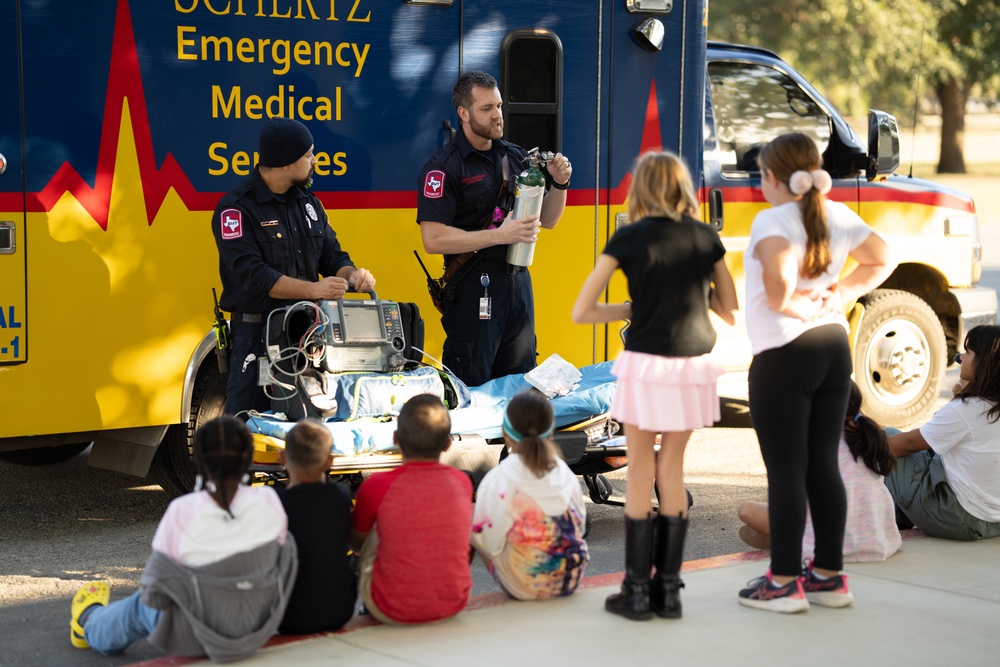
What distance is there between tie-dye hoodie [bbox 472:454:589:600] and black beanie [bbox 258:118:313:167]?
1823 mm

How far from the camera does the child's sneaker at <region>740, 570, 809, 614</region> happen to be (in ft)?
16.6

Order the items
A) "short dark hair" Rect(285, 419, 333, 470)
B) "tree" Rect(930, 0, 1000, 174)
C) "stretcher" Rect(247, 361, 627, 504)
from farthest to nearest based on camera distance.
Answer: "tree" Rect(930, 0, 1000, 174) → "stretcher" Rect(247, 361, 627, 504) → "short dark hair" Rect(285, 419, 333, 470)

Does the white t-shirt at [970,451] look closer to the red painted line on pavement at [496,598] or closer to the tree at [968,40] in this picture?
the red painted line on pavement at [496,598]

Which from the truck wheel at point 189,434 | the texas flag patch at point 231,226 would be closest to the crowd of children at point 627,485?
the texas flag patch at point 231,226

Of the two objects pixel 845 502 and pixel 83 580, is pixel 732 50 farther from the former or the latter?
pixel 83 580

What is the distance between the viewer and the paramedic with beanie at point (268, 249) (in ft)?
19.9

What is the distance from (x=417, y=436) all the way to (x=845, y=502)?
→ 5.12 ft

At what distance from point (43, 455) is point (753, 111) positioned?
15.4 feet

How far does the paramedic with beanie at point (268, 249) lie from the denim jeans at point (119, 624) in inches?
60.8

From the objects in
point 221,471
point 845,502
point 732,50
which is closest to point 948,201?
point 732,50

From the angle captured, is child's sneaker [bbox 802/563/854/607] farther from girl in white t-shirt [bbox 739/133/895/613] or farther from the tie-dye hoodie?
the tie-dye hoodie

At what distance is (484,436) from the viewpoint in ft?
20.5

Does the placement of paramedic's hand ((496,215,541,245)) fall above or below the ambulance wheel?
above

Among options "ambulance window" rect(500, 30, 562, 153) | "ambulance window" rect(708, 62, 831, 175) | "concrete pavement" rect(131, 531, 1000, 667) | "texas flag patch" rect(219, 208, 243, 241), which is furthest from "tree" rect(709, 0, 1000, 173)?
"concrete pavement" rect(131, 531, 1000, 667)
